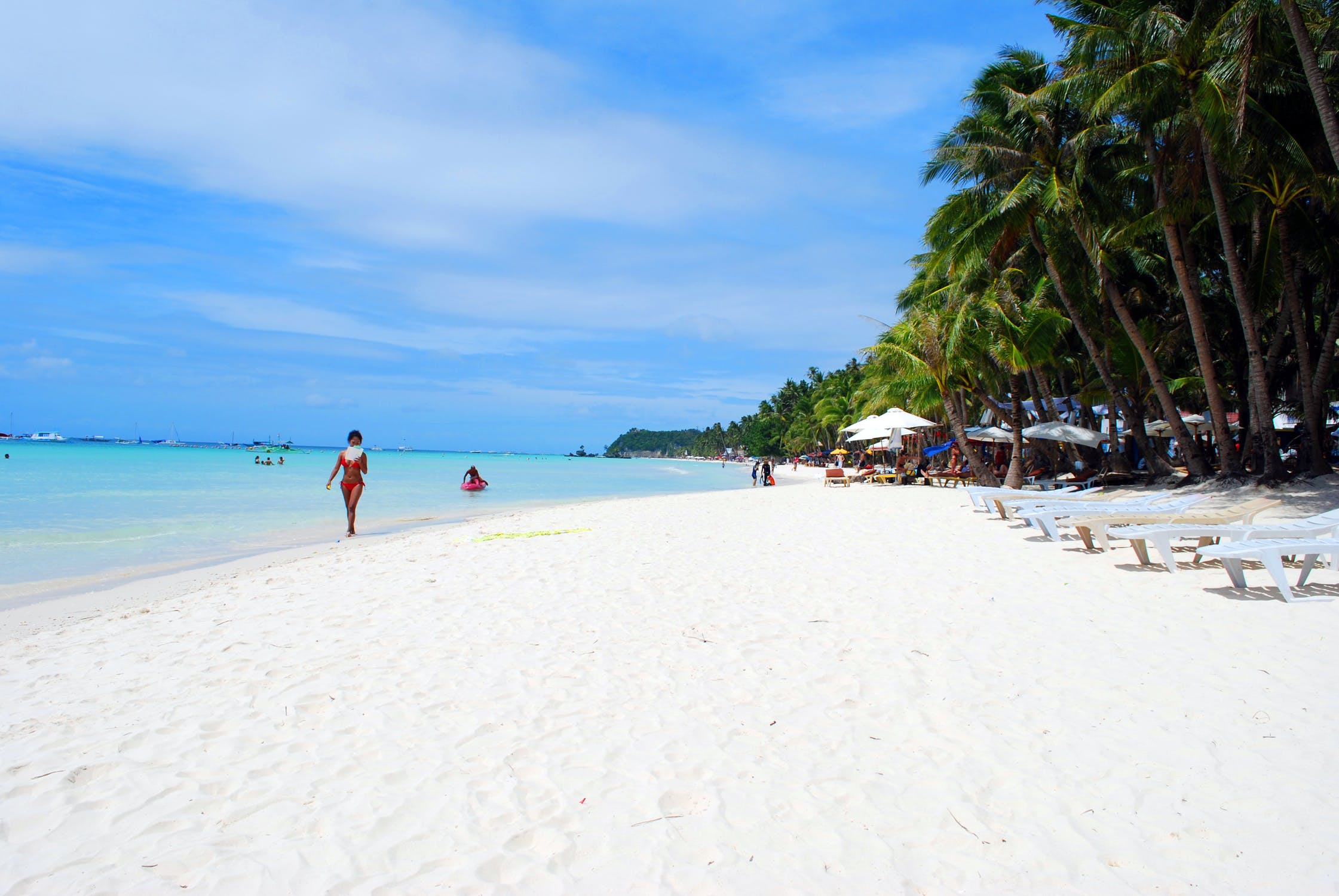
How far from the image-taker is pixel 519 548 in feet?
31.6

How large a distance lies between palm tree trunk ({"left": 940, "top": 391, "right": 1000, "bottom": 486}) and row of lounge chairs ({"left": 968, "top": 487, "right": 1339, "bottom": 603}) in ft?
30.7

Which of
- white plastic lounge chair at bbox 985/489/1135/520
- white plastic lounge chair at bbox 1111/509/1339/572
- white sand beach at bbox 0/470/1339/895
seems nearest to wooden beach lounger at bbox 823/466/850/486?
white plastic lounge chair at bbox 985/489/1135/520

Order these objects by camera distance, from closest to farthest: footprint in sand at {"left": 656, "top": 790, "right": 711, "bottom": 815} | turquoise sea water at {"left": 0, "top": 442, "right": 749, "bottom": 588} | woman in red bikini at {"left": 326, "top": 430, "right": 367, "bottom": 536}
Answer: footprint in sand at {"left": 656, "top": 790, "right": 711, "bottom": 815}, woman in red bikini at {"left": 326, "top": 430, "right": 367, "bottom": 536}, turquoise sea water at {"left": 0, "top": 442, "right": 749, "bottom": 588}

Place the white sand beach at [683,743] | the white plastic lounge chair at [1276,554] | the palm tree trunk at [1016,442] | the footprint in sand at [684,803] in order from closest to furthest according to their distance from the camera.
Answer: the white sand beach at [683,743], the footprint in sand at [684,803], the white plastic lounge chair at [1276,554], the palm tree trunk at [1016,442]

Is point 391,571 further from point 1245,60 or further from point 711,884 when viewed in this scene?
point 1245,60

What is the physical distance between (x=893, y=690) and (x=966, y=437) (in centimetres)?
2045

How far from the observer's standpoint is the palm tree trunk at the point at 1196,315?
13.9 m

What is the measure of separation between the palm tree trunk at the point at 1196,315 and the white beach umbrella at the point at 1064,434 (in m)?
3.68

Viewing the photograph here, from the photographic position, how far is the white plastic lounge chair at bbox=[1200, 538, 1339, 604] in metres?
5.98

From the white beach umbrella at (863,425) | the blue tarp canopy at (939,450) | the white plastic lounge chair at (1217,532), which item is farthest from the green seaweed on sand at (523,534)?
the blue tarp canopy at (939,450)

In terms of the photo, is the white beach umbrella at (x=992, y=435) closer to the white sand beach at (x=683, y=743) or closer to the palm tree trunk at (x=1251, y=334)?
the palm tree trunk at (x=1251, y=334)

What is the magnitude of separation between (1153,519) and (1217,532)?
1.02m

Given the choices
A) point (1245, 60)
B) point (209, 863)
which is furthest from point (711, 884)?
point (1245, 60)

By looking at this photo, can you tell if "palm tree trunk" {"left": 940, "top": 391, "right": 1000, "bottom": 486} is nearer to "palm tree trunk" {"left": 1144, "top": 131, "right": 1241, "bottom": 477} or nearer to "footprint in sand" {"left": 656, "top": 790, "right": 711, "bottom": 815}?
"palm tree trunk" {"left": 1144, "top": 131, "right": 1241, "bottom": 477}
